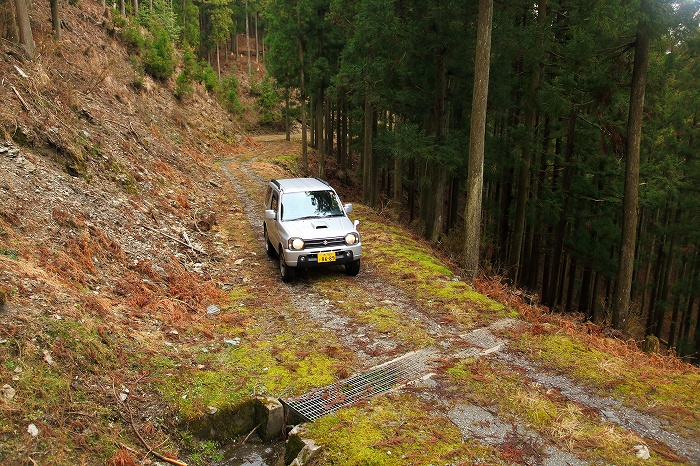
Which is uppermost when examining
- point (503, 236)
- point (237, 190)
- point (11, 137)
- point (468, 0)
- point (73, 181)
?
point (468, 0)

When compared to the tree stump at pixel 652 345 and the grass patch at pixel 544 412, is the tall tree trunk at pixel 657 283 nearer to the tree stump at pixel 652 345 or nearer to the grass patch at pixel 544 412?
the tree stump at pixel 652 345

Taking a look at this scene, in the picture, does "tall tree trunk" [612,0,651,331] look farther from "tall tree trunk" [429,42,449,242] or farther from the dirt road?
"tall tree trunk" [429,42,449,242]

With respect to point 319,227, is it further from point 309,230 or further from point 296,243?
point 296,243

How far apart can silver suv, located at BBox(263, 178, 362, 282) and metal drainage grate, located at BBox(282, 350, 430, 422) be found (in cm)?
381

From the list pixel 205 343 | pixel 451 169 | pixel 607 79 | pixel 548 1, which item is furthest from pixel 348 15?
pixel 205 343

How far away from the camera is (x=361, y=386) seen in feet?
20.3

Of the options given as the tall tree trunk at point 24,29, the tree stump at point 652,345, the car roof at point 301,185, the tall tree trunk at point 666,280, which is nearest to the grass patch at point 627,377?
the tree stump at point 652,345

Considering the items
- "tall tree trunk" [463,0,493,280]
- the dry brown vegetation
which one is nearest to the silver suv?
the dry brown vegetation

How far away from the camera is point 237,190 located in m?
22.0

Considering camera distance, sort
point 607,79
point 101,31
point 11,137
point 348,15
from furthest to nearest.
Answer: point 101,31, point 348,15, point 607,79, point 11,137

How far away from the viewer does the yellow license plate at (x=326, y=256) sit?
33.5 feet

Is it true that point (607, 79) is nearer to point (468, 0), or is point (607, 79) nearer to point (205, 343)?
point (468, 0)

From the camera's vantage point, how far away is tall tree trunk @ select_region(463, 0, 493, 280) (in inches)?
424

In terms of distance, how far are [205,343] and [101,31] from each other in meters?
26.0
